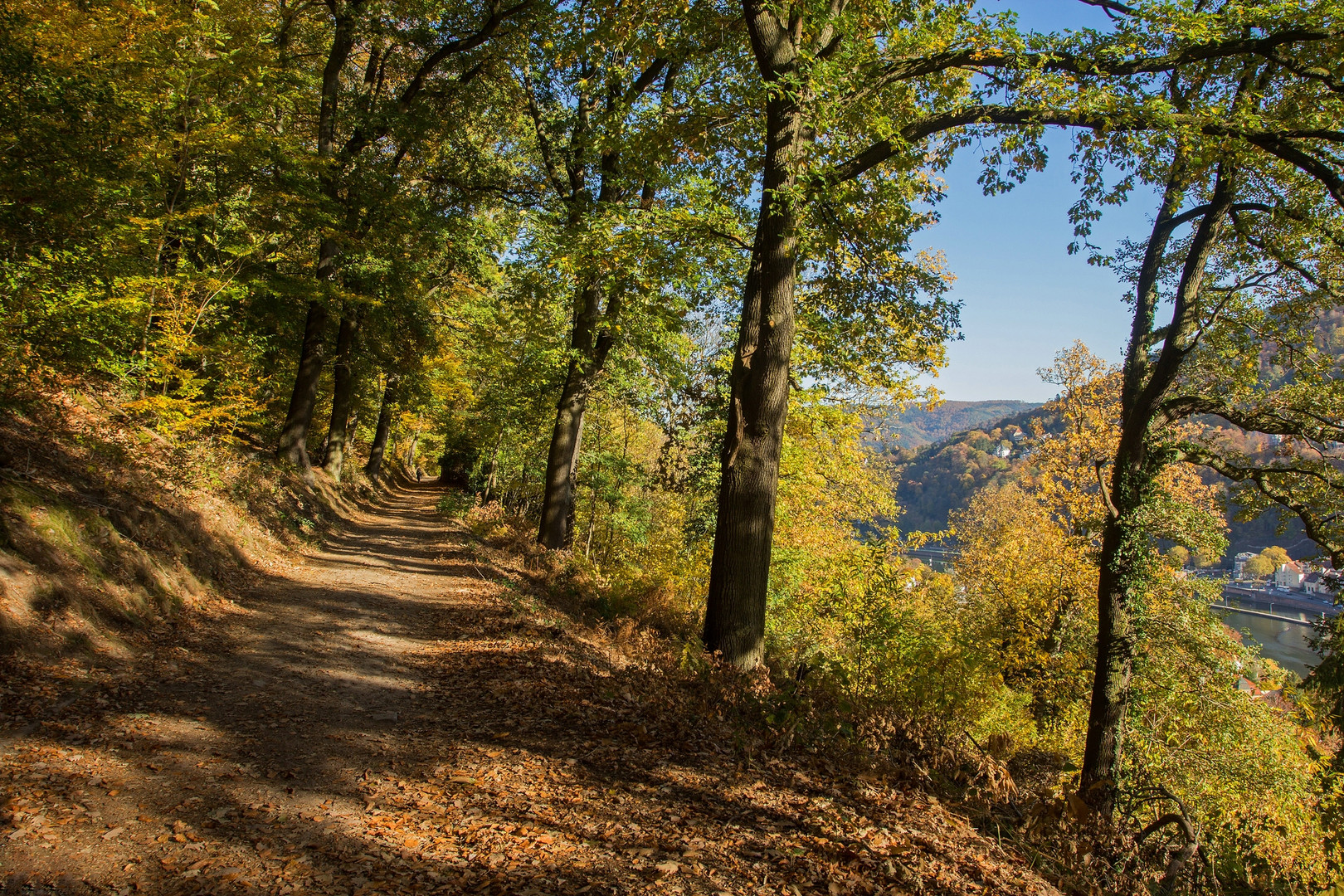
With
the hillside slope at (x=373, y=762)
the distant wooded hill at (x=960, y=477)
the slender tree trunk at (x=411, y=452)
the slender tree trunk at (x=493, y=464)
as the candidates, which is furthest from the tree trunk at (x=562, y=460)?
the distant wooded hill at (x=960, y=477)

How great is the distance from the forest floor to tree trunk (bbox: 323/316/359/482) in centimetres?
1365

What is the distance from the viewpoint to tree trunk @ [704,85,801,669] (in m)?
7.10

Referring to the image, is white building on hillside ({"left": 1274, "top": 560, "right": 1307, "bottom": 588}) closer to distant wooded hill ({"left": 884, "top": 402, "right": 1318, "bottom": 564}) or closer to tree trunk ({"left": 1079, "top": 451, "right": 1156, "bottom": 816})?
distant wooded hill ({"left": 884, "top": 402, "right": 1318, "bottom": 564})

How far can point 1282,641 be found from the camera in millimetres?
77250

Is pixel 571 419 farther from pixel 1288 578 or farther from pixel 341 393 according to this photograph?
pixel 1288 578

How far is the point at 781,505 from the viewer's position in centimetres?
1933

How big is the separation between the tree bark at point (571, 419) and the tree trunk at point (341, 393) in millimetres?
8412

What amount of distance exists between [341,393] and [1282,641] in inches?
4066

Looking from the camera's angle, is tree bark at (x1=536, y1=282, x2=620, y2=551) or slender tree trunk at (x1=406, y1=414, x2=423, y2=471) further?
slender tree trunk at (x1=406, y1=414, x2=423, y2=471)

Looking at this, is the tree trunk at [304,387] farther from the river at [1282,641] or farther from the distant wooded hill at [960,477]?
the distant wooded hill at [960,477]

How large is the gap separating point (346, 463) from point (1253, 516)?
2831 cm

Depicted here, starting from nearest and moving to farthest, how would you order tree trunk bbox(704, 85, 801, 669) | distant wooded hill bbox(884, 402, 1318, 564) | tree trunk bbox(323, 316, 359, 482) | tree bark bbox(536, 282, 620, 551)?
1. tree trunk bbox(704, 85, 801, 669)
2. tree bark bbox(536, 282, 620, 551)
3. tree trunk bbox(323, 316, 359, 482)
4. distant wooded hill bbox(884, 402, 1318, 564)

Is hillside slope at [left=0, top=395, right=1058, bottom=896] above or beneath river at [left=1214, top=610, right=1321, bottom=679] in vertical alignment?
above

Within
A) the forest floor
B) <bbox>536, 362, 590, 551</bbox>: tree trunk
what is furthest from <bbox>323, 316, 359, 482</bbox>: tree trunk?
the forest floor
